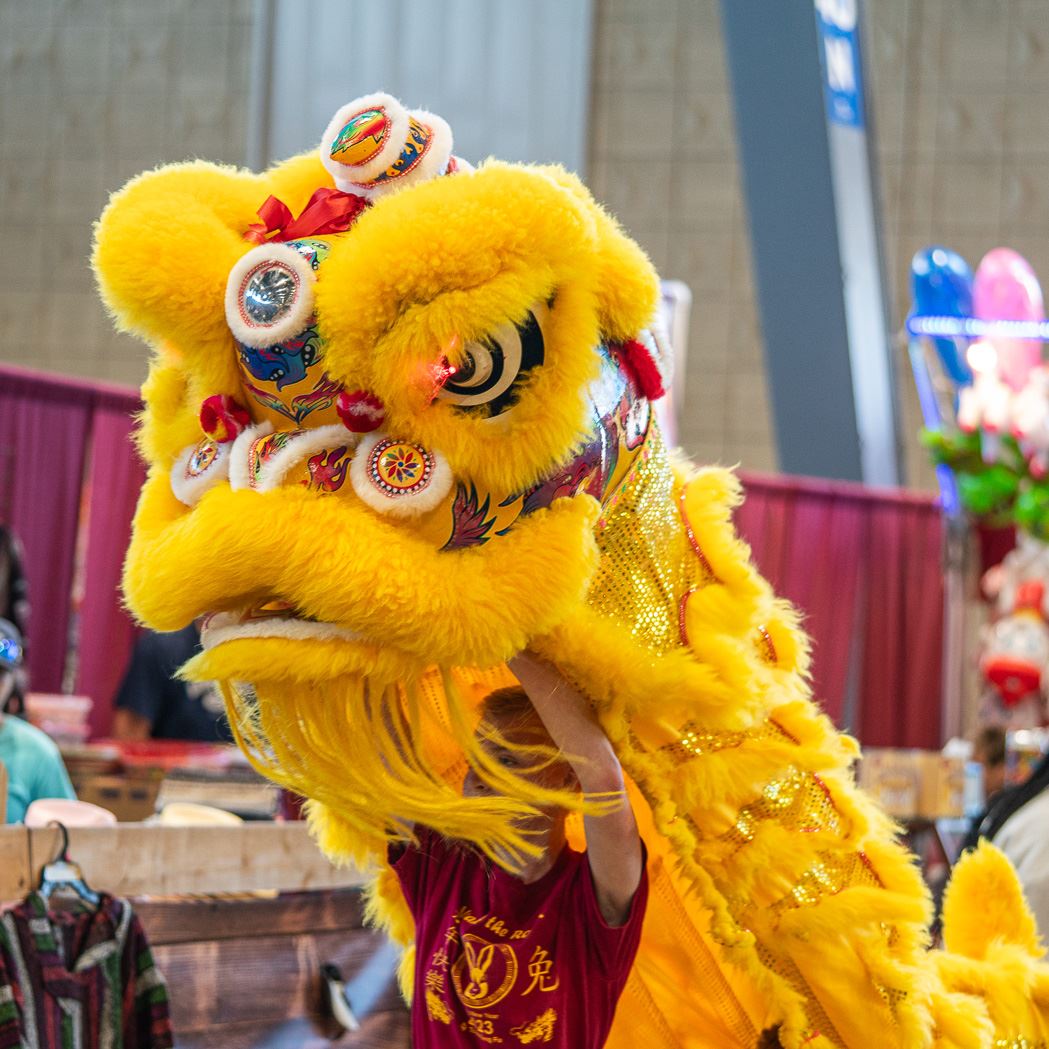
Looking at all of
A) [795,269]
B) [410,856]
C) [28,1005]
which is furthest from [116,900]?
[795,269]

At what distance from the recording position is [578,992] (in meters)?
1.61

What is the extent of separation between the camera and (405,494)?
4.38 feet

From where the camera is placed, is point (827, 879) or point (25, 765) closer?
point (827, 879)

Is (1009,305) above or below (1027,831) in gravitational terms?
above

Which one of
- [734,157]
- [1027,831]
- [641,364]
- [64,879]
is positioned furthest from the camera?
[734,157]

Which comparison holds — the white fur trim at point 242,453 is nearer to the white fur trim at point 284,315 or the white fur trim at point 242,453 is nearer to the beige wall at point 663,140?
the white fur trim at point 284,315

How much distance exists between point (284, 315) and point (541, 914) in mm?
697

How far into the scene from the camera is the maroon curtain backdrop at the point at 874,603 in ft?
28.0

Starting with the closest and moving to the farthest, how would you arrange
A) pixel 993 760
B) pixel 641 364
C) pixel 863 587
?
pixel 641 364 < pixel 993 760 < pixel 863 587

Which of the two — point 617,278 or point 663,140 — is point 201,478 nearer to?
point 617,278

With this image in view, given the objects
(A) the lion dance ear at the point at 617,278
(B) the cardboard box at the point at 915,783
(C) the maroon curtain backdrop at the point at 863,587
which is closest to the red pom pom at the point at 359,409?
(A) the lion dance ear at the point at 617,278

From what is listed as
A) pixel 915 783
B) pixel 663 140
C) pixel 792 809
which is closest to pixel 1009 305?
pixel 915 783

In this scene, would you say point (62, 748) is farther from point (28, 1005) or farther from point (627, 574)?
point (627, 574)

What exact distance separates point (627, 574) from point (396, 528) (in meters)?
0.34
